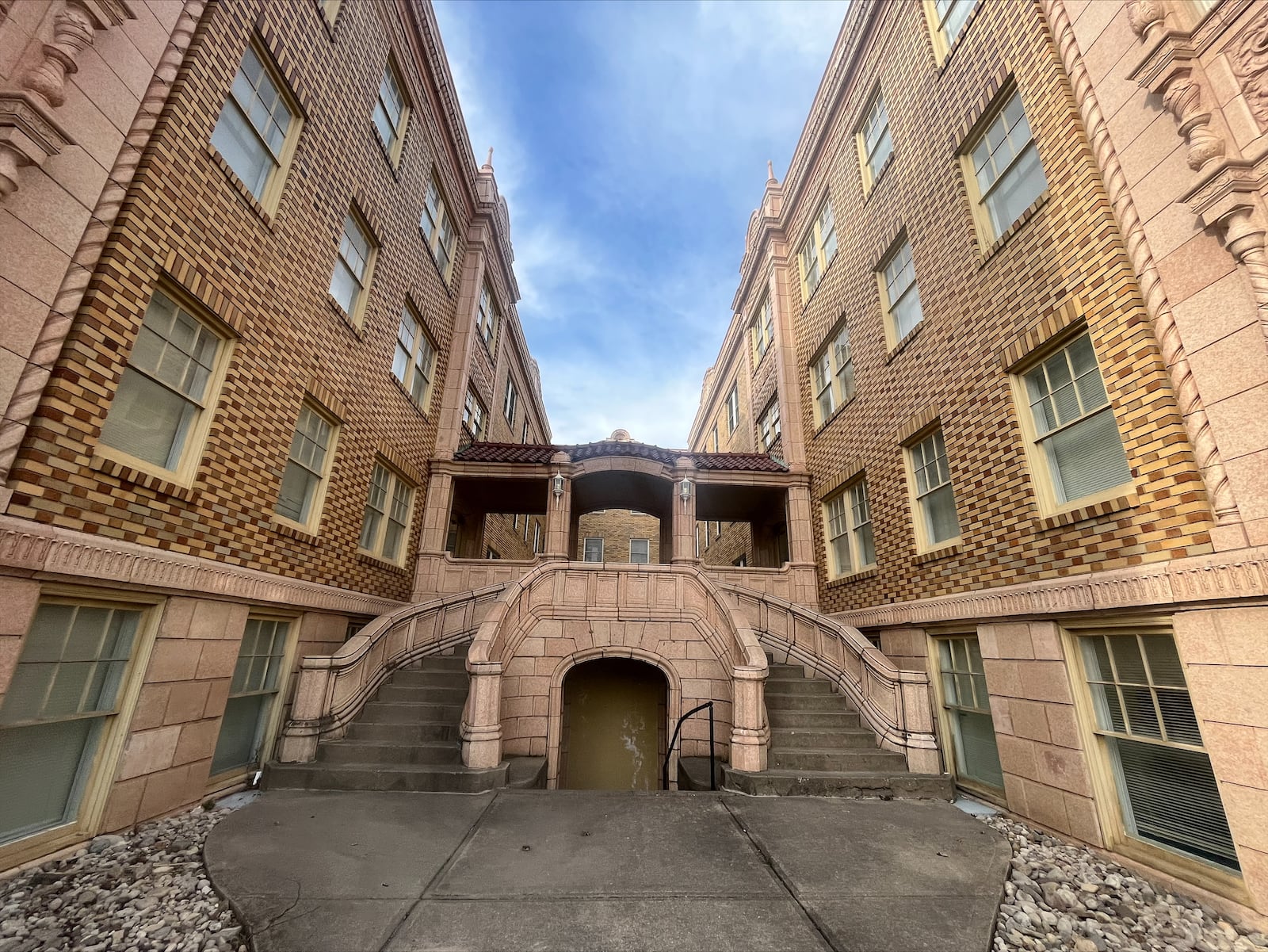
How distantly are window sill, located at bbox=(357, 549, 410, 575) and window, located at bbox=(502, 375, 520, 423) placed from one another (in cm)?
923

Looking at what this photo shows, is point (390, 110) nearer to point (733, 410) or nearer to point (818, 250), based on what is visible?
point (818, 250)

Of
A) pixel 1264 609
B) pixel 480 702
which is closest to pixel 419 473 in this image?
pixel 480 702

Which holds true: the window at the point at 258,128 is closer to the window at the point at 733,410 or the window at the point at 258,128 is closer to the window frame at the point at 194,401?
the window frame at the point at 194,401

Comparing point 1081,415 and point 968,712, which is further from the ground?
point 1081,415

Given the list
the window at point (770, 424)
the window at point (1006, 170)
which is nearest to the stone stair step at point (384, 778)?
the window at point (1006, 170)

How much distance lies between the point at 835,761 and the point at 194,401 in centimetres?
931

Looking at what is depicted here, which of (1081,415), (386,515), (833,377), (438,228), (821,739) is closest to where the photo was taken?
(1081,415)

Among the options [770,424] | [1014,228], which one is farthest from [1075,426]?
[770,424]

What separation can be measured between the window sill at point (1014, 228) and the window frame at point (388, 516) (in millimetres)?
10954

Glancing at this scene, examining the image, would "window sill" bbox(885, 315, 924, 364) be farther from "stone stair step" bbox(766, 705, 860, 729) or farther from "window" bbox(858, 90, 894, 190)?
"stone stair step" bbox(766, 705, 860, 729)

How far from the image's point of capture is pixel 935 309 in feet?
28.1

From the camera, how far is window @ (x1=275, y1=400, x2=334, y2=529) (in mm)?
7854

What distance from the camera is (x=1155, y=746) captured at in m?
4.84

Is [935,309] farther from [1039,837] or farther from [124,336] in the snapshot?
[124,336]
